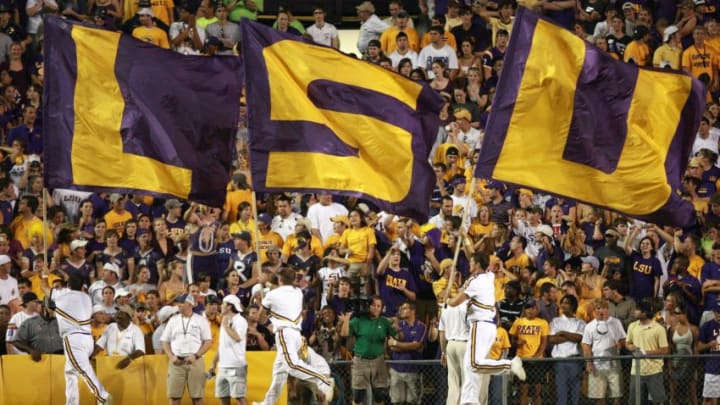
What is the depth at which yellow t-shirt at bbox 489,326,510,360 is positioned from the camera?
19.7 m

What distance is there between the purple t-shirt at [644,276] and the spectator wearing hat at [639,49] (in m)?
5.80

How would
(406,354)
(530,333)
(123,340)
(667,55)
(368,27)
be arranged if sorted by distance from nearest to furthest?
(530,333) → (406,354) → (123,340) → (667,55) → (368,27)

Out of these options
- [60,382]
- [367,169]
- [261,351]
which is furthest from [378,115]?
[60,382]

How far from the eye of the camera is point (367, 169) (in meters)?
19.1

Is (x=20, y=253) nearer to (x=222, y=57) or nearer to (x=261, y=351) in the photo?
(x=261, y=351)

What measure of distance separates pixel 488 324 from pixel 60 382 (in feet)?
20.1

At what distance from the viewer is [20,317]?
22.5 m

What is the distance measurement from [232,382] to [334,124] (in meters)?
4.10

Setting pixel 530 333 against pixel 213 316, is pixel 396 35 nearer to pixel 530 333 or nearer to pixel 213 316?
pixel 213 316

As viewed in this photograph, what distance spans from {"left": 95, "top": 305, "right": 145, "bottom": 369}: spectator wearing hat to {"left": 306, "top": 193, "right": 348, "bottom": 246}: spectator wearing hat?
3335 mm

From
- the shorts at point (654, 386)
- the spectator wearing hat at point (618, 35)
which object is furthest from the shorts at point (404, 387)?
the spectator wearing hat at point (618, 35)

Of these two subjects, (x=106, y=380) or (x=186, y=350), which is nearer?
(x=186, y=350)

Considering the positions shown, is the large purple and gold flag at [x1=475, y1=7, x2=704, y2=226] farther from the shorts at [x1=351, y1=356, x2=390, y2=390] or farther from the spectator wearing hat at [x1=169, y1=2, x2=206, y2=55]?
the spectator wearing hat at [x1=169, y1=2, x2=206, y2=55]

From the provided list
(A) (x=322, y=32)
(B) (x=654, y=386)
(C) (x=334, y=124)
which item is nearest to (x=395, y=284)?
(B) (x=654, y=386)
